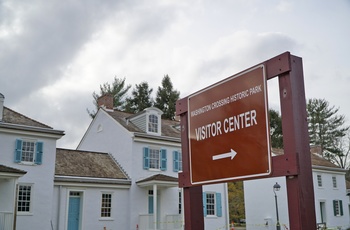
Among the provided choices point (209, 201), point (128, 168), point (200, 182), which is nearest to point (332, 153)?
point (209, 201)

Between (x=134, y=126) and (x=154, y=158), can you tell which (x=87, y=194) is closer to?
(x=154, y=158)

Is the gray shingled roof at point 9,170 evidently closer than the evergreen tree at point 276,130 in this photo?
Yes

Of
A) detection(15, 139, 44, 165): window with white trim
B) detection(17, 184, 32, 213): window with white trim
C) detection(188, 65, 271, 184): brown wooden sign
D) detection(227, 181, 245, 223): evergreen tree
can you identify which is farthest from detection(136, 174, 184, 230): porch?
detection(188, 65, 271, 184): brown wooden sign

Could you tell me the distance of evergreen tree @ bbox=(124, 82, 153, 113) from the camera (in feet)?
147

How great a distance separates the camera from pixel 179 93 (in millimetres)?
47219

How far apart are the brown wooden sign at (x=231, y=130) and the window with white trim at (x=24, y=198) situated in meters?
15.1

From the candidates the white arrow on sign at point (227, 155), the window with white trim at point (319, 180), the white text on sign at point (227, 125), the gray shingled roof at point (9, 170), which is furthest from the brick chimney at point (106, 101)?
the white arrow on sign at point (227, 155)

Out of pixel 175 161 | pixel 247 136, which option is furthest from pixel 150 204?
pixel 247 136

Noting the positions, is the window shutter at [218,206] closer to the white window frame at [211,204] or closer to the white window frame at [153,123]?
the white window frame at [211,204]

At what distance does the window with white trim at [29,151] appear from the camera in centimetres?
1828

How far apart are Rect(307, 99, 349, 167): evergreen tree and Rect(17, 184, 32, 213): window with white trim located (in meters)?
36.5

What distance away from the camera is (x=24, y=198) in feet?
59.8

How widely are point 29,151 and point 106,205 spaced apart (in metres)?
5.15

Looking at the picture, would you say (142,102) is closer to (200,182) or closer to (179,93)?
(179,93)
